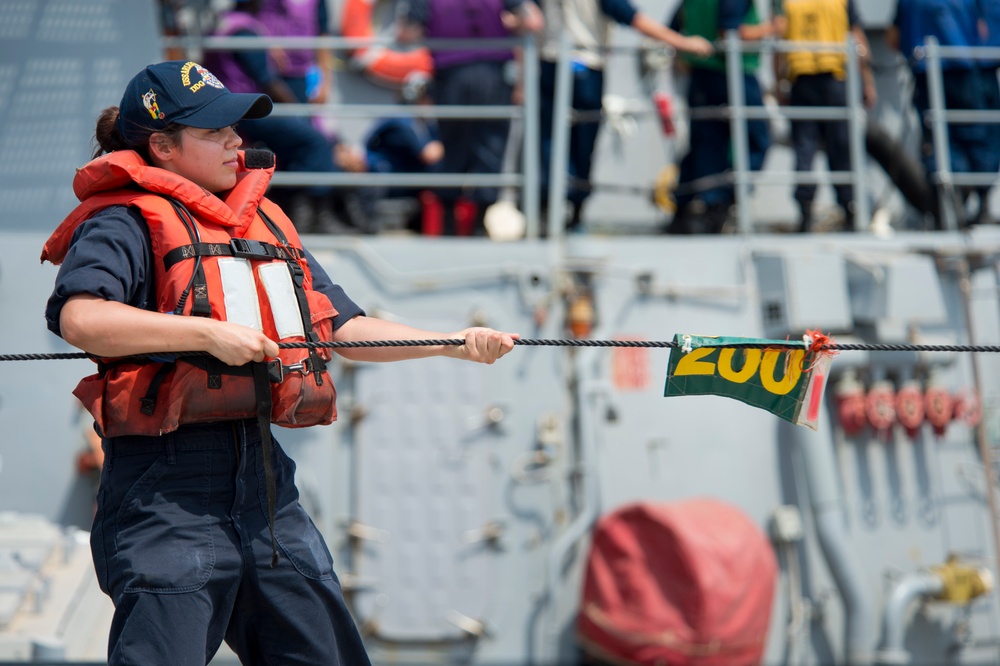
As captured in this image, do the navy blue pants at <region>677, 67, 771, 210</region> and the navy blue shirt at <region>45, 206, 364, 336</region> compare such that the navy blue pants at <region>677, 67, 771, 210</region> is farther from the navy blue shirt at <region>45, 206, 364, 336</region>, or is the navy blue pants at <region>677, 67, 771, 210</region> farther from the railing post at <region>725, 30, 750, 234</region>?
the navy blue shirt at <region>45, 206, 364, 336</region>

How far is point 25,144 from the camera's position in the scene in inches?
196

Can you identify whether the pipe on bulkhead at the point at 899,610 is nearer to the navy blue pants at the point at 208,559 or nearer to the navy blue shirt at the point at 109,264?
the navy blue pants at the point at 208,559

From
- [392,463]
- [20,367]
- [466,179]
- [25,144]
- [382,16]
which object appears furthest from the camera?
[382,16]

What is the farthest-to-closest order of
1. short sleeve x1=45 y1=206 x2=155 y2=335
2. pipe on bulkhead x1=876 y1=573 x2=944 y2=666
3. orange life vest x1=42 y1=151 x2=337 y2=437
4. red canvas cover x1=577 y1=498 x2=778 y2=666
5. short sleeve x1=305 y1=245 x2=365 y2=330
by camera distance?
pipe on bulkhead x1=876 y1=573 x2=944 y2=666 → red canvas cover x1=577 y1=498 x2=778 y2=666 → short sleeve x1=305 y1=245 x2=365 y2=330 → orange life vest x1=42 y1=151 x2=337 y2=437 → short sleeve x1=45 y1=206 x2=155 y2=335

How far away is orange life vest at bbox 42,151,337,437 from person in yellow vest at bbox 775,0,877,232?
5.01 metres

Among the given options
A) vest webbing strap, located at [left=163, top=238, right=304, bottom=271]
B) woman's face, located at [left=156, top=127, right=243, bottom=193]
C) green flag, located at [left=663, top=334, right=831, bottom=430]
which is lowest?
green flag, located at [left=663, top=334, right=831, bottom=430]

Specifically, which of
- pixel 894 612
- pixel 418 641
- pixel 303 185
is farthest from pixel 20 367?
pixel 894 612

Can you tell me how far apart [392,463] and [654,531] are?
133 centimetres

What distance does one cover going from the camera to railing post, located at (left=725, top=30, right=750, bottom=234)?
6.37m

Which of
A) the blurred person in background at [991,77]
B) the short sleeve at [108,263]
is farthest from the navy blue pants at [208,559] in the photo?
the blurred person in background at [991,77]

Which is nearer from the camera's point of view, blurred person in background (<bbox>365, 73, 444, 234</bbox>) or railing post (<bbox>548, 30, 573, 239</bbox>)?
railing post (<bbox>548, 30, 573, 239</bbox>)

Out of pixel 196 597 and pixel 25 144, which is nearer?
pixel 196 597

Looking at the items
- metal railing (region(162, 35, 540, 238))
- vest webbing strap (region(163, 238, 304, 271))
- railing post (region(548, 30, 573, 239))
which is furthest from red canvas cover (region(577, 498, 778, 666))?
vest webbing strap (region(163, 238, 304, 271))

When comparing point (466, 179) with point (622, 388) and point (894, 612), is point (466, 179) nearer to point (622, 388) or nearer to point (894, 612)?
point (622, 388)
